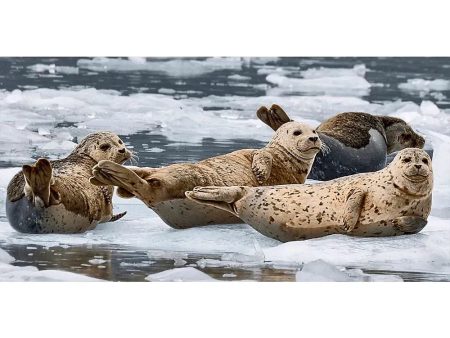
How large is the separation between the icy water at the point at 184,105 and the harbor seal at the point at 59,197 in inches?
2.6

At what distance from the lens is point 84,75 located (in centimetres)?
751

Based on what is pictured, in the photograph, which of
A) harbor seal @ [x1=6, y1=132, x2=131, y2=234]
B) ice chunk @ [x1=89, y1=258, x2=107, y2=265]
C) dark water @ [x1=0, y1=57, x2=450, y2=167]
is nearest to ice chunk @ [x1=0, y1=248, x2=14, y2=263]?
harbor seal @ [x1=6, y1=132, x2=131, y2=234]

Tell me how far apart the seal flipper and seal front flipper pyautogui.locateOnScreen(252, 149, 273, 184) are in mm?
234

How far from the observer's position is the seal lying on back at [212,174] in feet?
22.7

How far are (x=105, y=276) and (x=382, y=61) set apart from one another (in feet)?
7.61

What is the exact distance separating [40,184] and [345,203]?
5.72 feet

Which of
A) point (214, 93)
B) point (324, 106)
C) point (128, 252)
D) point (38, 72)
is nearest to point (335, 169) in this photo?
point (324, 106)

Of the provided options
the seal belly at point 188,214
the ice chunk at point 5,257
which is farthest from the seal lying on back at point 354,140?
the ice chunk at point 5,257

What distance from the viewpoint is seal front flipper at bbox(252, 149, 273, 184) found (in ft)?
23.4

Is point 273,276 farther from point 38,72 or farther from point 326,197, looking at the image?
point 38,72

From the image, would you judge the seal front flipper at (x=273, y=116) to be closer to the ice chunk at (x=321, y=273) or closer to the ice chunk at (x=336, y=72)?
the ice chunk at (x=336, y=72)

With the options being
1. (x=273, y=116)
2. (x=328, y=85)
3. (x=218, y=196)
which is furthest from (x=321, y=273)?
(x=328, y=85)

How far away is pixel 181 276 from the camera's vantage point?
666 centimetres

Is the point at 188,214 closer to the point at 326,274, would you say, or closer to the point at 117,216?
the point at 117,216
